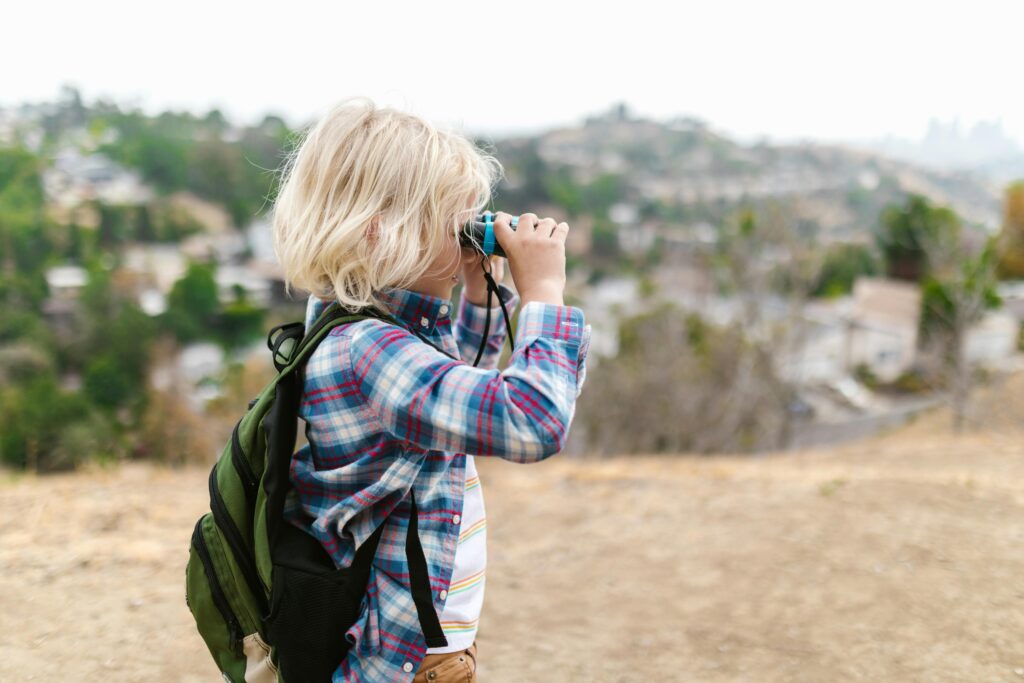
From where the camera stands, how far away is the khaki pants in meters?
1.23

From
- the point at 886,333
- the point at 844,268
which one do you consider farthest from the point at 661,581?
the point at 844,268

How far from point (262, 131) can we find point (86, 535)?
207ft

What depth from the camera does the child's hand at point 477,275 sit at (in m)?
1.32

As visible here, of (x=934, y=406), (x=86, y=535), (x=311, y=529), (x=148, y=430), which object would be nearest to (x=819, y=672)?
(x=311, y=529)

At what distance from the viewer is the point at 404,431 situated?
106 cm

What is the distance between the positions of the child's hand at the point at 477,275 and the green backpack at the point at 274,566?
22 centimetres

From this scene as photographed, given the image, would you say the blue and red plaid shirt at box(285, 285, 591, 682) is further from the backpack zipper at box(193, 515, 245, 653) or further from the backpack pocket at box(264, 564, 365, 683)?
the backpack zipper at box(193, 515, 245, 653)

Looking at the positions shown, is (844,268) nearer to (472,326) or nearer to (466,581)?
(472,326)

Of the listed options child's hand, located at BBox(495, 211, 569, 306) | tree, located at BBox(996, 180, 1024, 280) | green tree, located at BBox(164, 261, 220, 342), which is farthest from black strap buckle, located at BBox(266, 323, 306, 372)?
green tree, located at BBox(164, 261, 220, 342)

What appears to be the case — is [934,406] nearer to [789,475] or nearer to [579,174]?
[789,475]

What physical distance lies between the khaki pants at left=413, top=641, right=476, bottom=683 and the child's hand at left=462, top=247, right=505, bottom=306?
2.03ft

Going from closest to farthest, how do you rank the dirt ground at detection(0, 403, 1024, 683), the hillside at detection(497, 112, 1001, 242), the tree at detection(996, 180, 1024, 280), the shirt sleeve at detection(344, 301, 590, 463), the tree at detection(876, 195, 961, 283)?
the shirt sleeve at detection(344, 301, 590, 463), the dirt ground at detection(0, 403, 1024, 683), the tree at detection(876, 195, 961, 283), the tree at detection(996, 180, 1024, 280), the hillside at detection(497, 112, 1001, 242)

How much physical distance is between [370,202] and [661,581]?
8.50ft

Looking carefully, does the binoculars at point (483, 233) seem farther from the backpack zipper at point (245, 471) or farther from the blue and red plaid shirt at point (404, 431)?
the backpack zipper at point (245, 471)
